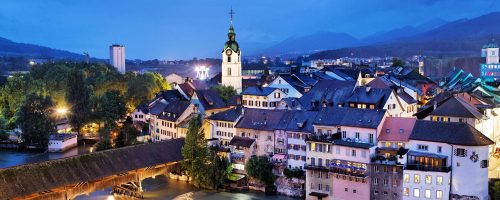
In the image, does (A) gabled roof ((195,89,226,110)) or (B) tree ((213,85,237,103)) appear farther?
(B) tree ((213,85,237,103))

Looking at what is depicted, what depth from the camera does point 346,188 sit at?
36.5 meters

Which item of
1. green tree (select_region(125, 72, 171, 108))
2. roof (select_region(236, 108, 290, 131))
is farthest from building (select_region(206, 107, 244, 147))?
green tree (select_region(125, 72, 171, 108))

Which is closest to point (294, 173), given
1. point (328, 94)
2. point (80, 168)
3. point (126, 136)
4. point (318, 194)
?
point (318, 194)

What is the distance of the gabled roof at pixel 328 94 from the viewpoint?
154 ft

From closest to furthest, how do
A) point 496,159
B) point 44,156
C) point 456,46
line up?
point 496,159 < point 44,156 < point 456,46

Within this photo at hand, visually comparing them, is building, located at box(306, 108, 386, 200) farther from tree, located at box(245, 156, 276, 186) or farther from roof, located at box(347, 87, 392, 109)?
roof, located at box(347, 87, 392, 109)

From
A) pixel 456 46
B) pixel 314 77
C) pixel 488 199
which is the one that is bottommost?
pixel 488 199

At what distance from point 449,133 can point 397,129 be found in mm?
3585

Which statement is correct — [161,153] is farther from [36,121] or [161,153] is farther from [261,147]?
[36,121]

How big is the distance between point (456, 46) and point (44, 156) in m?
174

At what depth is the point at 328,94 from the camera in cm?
4847

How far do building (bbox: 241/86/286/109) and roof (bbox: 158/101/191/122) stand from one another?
645cm

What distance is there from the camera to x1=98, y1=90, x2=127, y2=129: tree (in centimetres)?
6372

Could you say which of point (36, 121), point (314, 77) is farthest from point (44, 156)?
point (314, 77)
